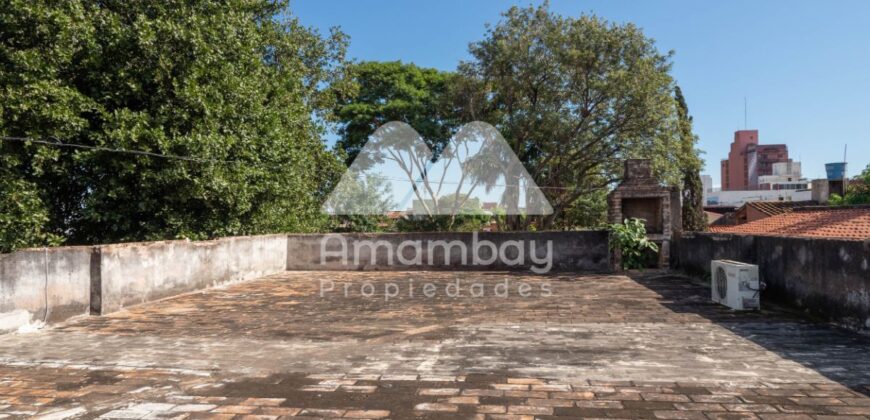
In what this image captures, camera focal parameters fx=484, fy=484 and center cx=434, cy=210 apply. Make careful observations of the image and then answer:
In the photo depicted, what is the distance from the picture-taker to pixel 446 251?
11836mm

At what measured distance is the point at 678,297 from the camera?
7180 millimetres

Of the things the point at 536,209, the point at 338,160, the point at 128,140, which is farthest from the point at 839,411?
the point at 536,209

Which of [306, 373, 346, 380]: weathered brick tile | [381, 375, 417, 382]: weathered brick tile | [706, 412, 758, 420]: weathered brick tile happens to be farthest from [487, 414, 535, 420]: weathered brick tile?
[306, 373, 346, 380]: weathered brick tile

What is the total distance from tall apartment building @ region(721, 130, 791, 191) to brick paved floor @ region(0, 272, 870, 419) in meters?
72.8

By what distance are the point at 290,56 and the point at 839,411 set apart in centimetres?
1585

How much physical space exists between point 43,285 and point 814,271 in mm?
8914

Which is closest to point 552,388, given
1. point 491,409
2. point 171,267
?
point 491,409

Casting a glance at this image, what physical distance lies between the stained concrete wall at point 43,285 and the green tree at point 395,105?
15.2 meters

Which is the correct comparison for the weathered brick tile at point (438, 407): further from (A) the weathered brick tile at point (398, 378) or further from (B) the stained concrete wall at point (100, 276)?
(B) the stained concrete wall at point (100, 276)

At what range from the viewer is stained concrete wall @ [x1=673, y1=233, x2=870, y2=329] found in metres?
4.80

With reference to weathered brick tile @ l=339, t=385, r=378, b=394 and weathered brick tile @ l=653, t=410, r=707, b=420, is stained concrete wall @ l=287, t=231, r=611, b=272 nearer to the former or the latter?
weathered brick tile @ l=339, t=385, r=378, b=394

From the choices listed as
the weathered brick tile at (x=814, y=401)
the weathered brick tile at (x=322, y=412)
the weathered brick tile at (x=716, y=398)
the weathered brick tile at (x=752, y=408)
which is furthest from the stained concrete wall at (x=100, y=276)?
the weathered brick tile at (x=814, y=401)

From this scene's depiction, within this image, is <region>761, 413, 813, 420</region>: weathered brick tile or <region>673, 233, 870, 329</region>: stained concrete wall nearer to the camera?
<region>761, 413, 813, 420</region>: weathered brick tile

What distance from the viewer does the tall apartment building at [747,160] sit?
232 ft
